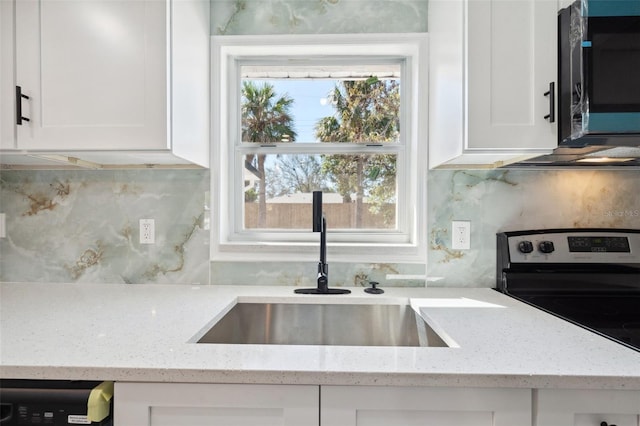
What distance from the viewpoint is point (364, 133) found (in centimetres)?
169

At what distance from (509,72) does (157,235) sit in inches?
59.7

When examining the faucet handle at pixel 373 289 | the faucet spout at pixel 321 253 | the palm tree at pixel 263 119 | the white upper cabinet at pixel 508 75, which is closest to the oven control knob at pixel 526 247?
the white upper cabinet at pixel 508 75

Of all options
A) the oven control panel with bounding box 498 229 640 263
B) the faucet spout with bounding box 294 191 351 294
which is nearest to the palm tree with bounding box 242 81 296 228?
the faucet spout with bounding box 294 191 351 294

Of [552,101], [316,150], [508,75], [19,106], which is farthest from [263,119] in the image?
[552,101]

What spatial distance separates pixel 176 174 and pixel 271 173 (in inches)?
16.9

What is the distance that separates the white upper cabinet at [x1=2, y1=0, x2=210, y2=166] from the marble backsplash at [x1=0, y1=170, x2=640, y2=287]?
38cm

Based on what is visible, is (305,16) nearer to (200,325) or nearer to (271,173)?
(271,173)

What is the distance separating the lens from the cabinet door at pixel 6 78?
122 centimetres

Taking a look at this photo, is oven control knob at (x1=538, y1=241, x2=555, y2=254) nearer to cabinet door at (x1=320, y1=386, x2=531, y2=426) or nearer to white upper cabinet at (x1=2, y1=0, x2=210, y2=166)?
cabinet door at (x1=320, y1=386, x2=531, y2=426)

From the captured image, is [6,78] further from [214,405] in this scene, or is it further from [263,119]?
[214,405]

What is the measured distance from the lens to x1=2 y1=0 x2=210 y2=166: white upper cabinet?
3.91 feet

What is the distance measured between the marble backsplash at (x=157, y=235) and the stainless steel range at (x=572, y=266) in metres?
0.12

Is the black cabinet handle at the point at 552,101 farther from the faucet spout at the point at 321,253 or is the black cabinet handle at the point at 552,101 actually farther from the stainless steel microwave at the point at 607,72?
the faucet spout at the point at 321,253

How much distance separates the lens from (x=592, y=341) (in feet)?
3.01
